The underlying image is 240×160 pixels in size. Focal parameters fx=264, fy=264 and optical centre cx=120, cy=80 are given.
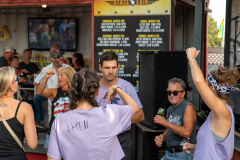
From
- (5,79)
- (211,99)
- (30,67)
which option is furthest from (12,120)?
(30,67)

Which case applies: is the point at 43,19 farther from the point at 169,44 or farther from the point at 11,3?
the point at 169,44

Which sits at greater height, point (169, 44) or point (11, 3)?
point (11, 3)

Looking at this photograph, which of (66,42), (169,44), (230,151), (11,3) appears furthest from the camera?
(66,42)

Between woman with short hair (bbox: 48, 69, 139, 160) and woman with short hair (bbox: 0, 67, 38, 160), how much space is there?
575mm

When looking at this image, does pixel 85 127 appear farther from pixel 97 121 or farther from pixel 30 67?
pixel 30 67

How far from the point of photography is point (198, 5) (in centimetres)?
422

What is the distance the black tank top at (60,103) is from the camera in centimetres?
304

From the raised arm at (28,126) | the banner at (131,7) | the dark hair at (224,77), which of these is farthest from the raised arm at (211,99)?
the banner at (131,7)

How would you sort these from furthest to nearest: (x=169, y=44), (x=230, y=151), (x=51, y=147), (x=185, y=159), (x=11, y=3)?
(x=11, y=3) → (x=169, y=44) → (x=185, y=159) → (x=230, y=151) → (x=51, y=147)

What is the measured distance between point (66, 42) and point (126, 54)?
3.24 metres

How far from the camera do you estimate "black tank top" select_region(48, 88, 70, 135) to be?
3037mm

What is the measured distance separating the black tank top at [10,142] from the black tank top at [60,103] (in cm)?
75

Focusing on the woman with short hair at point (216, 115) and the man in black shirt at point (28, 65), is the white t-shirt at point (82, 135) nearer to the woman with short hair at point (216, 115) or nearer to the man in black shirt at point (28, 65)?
the woman with short hair at point (216, 115)

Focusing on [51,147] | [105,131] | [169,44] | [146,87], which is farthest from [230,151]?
[169,44]
